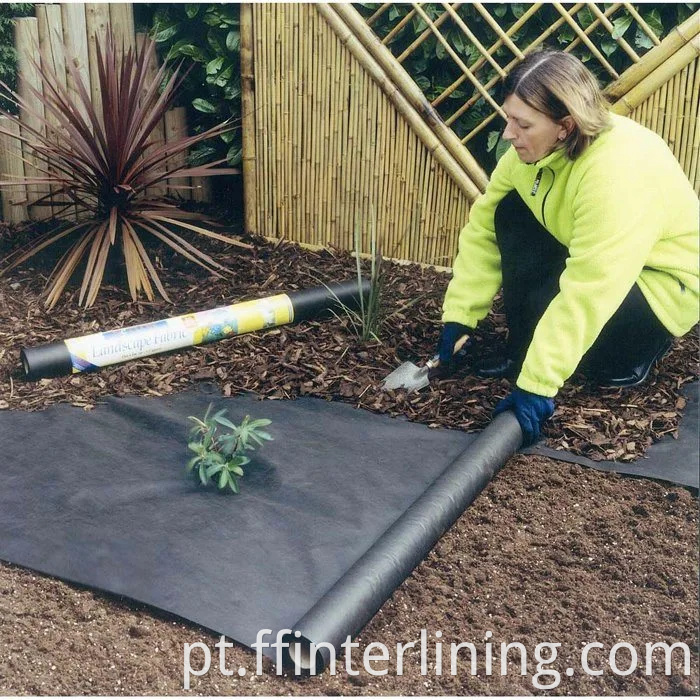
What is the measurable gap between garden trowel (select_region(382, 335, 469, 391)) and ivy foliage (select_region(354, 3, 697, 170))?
122 centimetres

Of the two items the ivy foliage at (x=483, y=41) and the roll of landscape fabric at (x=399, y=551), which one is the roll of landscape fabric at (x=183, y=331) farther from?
the roll of landscape fabric at (x=399, y=551)

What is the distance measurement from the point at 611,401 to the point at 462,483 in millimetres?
776

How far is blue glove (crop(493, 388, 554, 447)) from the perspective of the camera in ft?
7.75

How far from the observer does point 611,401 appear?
2.69 m

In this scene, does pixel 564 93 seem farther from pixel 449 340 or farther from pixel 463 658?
pixel 463 658

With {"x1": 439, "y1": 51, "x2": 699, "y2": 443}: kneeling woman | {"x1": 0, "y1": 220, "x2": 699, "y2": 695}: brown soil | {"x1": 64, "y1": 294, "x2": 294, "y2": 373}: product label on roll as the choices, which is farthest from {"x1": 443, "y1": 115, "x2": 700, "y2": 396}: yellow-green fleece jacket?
{"x1": 64, "y1": 294, "x2": 294, "y2": 373}: product label on roll

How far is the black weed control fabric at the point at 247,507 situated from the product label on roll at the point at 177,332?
0.83ft

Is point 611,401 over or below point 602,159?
below

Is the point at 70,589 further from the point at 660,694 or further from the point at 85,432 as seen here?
the point at 660,694

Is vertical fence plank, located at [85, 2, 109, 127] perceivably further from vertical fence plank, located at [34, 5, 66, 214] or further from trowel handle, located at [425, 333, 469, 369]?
trowel handle, located at [425, 333, 469, 369]

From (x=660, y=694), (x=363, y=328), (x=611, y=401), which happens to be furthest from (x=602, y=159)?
(x=660, y=694)

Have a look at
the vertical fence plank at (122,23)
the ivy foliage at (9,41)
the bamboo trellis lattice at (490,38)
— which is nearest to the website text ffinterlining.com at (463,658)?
the bamboo trellis lattice at (490,38)

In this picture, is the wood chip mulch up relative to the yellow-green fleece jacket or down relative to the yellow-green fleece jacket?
down

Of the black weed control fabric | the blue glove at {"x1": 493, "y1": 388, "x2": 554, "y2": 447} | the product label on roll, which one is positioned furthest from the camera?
the product label on roll
